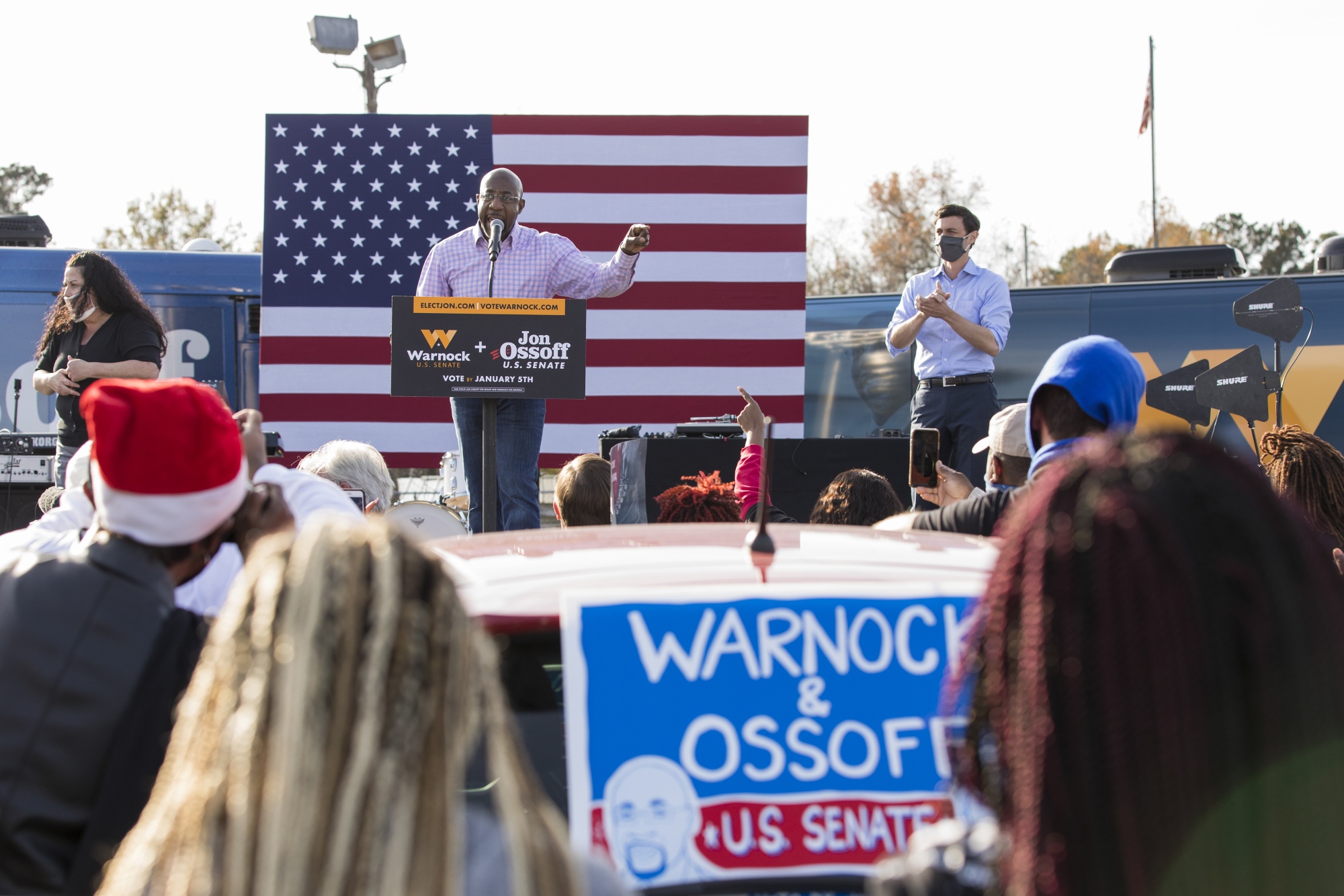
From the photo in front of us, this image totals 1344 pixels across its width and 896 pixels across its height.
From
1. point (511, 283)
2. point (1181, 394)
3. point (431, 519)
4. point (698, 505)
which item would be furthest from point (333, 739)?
point (1181, 394)

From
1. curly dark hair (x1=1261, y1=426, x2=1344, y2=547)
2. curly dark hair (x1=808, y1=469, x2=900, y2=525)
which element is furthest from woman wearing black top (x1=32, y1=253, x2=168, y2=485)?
curly dark hair (x1=1261, y1=426, x2=1344, y2=547)

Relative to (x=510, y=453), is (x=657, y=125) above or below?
above

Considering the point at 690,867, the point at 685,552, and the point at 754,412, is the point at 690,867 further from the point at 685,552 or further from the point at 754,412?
the point at 754,412

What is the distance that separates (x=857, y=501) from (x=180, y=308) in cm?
674

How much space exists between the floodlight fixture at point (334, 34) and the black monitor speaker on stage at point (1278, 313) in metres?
11.5

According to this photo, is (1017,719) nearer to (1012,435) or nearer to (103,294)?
(1012,435)

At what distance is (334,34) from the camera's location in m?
15.1

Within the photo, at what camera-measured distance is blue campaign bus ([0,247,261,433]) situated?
29.7 feet

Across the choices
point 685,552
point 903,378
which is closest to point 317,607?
point 685,552

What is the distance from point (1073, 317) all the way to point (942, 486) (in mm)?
6523

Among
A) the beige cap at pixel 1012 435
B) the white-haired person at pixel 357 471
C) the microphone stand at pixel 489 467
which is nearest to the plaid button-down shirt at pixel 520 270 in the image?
the microphone stand at pixel 489 467

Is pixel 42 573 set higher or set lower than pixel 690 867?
higher

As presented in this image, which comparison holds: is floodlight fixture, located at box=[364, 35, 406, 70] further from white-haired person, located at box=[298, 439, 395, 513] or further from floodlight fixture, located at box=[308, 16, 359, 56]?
white-haired person, located at box=[298, 439, 395, 513]

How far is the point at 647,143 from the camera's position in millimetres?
8562
